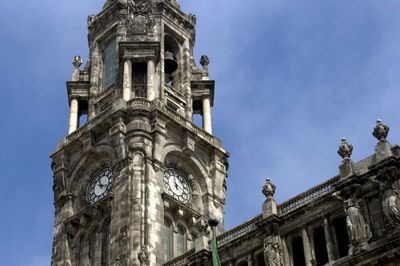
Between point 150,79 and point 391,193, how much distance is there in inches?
1203

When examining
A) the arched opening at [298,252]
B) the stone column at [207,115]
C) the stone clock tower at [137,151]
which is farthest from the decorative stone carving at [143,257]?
the stone column at [207,115]

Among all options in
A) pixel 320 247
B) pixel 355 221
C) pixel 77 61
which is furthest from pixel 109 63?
pixel 355 221

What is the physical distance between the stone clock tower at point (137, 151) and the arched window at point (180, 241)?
9 cm

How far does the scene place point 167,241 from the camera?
62500mm

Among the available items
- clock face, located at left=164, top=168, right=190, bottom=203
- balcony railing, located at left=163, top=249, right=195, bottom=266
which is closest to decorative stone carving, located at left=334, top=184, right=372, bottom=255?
balcony railing, located at left=163, top=249, right=195, bottom=266

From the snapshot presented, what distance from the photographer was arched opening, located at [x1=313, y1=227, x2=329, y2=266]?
4709cm

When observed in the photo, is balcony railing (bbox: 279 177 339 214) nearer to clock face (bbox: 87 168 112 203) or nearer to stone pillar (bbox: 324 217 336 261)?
stone pillar (bbox: 324 217 336 261)

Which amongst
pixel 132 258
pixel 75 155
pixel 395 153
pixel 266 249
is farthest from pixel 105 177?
pixel 395 153

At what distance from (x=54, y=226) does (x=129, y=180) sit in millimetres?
8946

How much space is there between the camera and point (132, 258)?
57781 mm

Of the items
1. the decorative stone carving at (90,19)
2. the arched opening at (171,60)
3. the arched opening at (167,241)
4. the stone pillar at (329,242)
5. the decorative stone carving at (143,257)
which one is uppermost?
the decorative stone carving at (90,19)

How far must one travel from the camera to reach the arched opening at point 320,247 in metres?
47.1

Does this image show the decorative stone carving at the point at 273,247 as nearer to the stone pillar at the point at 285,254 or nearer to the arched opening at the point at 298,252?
the stone pillar at the point at 285,254

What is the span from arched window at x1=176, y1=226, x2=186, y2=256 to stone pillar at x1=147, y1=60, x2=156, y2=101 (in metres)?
11.5
